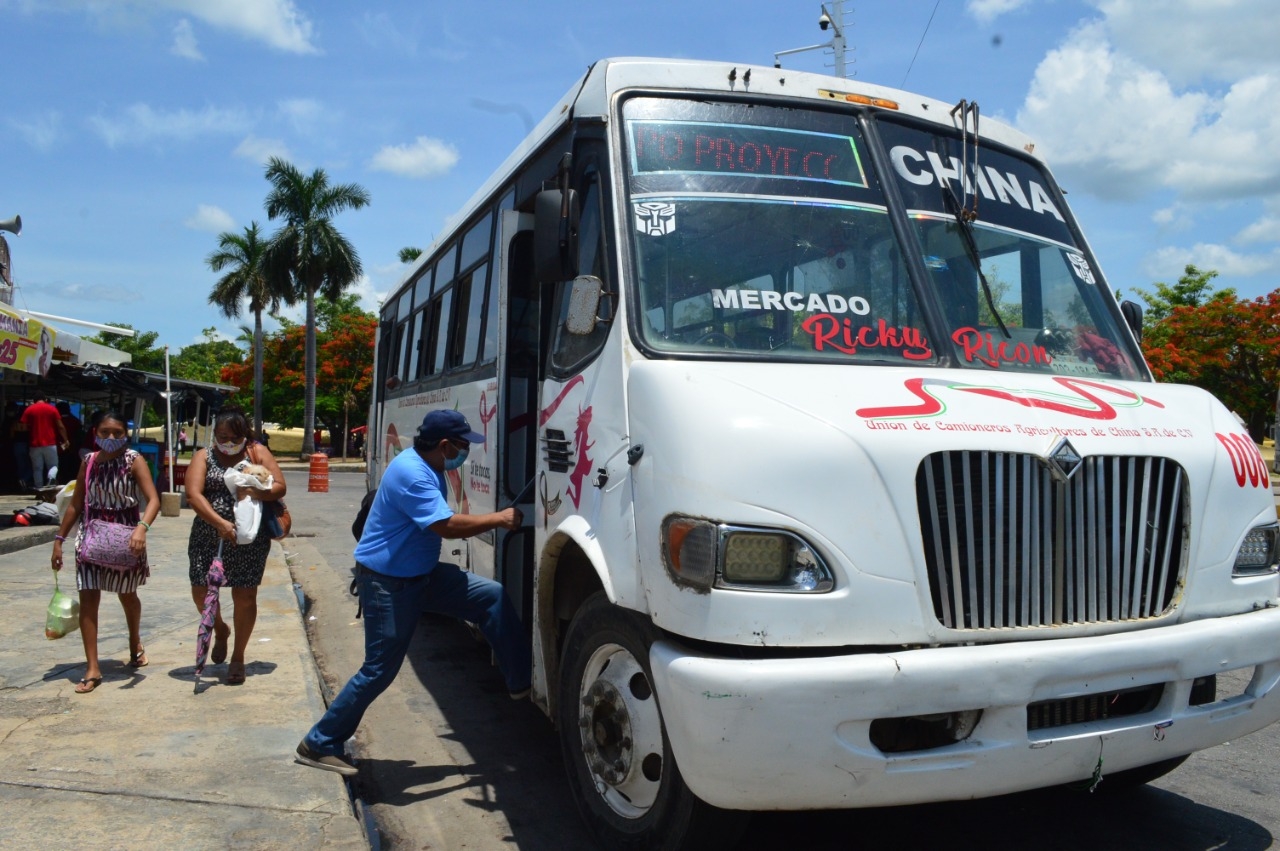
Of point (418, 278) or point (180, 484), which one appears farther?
point (180, 484)

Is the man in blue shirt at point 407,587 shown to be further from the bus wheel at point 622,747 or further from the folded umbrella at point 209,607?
the folded umbrella at point 209,607

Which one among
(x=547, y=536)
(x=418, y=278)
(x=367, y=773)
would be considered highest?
(x=418, y=278)

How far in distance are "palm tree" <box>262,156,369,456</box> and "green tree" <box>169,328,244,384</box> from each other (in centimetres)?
4120

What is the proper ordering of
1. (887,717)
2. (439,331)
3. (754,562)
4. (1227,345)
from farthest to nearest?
→ (1227,345), (439,331), (754,562), (887,717)

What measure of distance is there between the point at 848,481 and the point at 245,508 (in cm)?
423

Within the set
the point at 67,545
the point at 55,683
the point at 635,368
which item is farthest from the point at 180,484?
the point at 635,368

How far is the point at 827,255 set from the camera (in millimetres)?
4215

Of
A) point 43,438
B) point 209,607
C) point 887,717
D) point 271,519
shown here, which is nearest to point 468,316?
point 271,519

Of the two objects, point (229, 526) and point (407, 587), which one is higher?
point (229, 526)

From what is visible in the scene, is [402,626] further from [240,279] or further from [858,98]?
[240,279]

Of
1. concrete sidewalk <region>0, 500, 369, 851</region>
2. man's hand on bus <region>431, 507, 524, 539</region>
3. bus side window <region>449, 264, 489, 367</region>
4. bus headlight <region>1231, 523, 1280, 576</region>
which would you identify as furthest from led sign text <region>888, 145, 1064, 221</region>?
concrete sidewalk <region>0, 500, 369, 851</region>

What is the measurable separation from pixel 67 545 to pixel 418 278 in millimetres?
7407

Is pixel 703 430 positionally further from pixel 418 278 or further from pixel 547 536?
pixel 418 278

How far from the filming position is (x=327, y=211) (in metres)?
40.9
